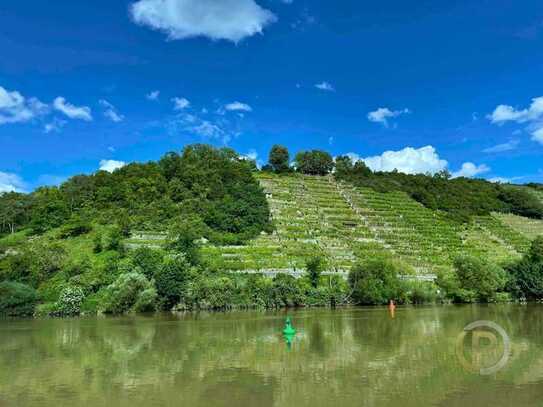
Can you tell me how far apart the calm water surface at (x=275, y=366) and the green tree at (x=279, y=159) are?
8804 centimetres

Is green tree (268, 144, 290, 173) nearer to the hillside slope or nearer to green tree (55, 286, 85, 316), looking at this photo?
the hillside slope

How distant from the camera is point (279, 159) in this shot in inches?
4788

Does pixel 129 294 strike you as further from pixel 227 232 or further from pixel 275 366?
pixel 275 366

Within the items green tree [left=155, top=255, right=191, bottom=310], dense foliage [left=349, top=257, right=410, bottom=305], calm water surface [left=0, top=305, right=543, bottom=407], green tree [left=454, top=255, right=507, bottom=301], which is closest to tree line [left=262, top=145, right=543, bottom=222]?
green tree [left=454, top=255, right=507, bottom=301]

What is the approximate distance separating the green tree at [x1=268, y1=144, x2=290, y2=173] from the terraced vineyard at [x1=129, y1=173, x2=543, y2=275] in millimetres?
12193

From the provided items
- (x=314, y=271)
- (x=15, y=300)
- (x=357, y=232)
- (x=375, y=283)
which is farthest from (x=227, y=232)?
(x=15, y=300)

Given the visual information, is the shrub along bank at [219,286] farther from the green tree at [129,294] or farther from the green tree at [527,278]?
the green tree at [129,294]

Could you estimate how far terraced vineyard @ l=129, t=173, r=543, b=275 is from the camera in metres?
65.6

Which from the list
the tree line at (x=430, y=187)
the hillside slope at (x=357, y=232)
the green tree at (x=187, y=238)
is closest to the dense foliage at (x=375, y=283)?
the hillside slope at (x=357, y=232)

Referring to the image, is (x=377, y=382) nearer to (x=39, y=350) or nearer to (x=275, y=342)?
A: (x=275, y=342)

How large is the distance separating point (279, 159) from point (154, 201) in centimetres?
4803

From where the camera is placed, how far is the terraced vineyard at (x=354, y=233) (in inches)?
2581

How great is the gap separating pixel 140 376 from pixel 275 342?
959cm

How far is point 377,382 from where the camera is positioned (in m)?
16.4
